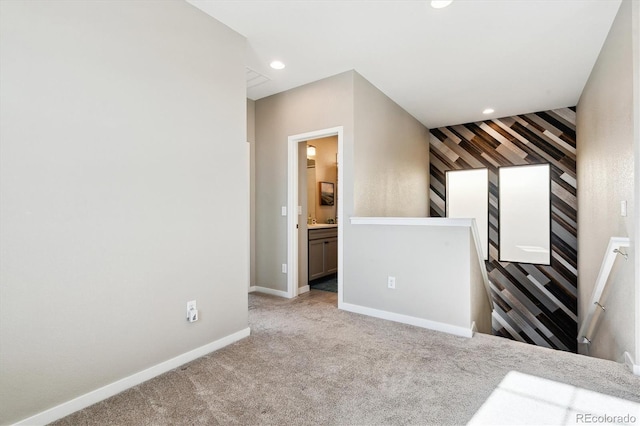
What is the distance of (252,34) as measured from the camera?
8.87ft

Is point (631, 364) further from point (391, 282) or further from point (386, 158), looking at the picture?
point (386, 158)

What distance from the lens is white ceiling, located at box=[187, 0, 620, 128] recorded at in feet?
7.89

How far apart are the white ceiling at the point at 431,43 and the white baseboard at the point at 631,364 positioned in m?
2.49

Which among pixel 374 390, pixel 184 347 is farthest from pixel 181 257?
pixel 374 390

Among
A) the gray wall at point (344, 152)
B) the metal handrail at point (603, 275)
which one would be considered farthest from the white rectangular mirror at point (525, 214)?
the gray wall at point (344, 152)

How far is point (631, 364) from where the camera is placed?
2072 millimetres

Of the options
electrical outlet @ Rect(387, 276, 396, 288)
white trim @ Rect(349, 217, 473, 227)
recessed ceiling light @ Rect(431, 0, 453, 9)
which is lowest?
electrical outlet @ Rect(387, 276, 396, 288)

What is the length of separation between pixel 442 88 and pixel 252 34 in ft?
7.93

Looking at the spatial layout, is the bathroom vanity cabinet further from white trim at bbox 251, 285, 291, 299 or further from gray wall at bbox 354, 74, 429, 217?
gray wall at bbox 354, 74, 429, 217

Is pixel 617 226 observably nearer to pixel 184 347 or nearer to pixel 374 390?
pixel 374 390

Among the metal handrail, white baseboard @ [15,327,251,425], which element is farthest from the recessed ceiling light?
white baseboard @ [15,327,251,425]

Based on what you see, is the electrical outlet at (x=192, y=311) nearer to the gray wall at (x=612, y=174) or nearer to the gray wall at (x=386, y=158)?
the gray wall at (x=386, y=158)

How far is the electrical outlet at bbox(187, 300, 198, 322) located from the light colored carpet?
0.97ft

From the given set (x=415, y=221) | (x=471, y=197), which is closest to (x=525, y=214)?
(x=471, y=197)
